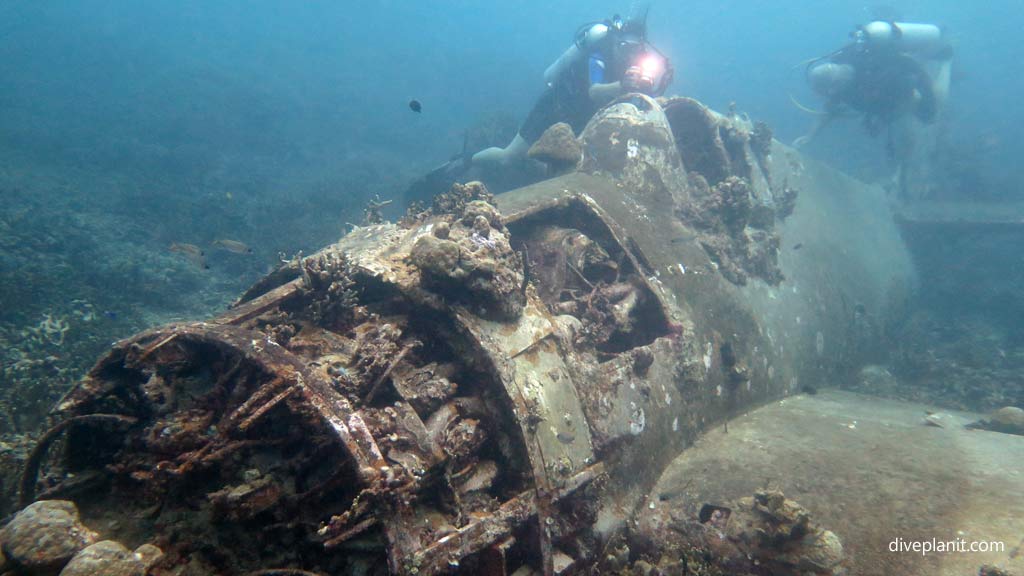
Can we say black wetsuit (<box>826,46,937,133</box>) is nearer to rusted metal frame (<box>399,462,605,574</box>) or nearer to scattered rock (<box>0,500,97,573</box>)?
rusted metal frame (<box>399,462,605,574</box>)

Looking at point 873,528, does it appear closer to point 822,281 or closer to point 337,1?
point 822,281

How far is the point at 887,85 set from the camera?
49.9ft

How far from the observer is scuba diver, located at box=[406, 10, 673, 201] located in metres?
11.3

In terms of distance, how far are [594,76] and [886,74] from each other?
10.5 m

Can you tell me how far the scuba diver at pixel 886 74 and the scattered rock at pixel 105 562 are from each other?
64.6ft

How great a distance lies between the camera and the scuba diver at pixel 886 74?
1517cm

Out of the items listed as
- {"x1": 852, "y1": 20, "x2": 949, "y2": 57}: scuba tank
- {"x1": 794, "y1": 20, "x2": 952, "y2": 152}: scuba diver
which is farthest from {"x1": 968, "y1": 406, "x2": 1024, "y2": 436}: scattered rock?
{"x1": 852, "y1": 20, "x2": 949, "y2": 57}: scuba tank

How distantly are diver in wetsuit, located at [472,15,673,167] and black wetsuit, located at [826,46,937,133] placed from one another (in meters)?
8.48

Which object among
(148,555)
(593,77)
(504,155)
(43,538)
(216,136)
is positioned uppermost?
(216,136)

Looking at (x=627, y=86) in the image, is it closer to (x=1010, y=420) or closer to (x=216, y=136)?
(x=1010, y=420)

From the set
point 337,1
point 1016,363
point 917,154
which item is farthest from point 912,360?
point 337,1

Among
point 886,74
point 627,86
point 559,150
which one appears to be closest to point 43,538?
point 559,150

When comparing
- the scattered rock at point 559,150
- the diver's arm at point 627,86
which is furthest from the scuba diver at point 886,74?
the scattered rock at point 559,150

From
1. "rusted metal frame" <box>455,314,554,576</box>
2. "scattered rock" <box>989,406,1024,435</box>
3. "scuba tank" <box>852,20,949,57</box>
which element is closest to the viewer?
"rusted metal frame" <box>455,314,554,576</box>
